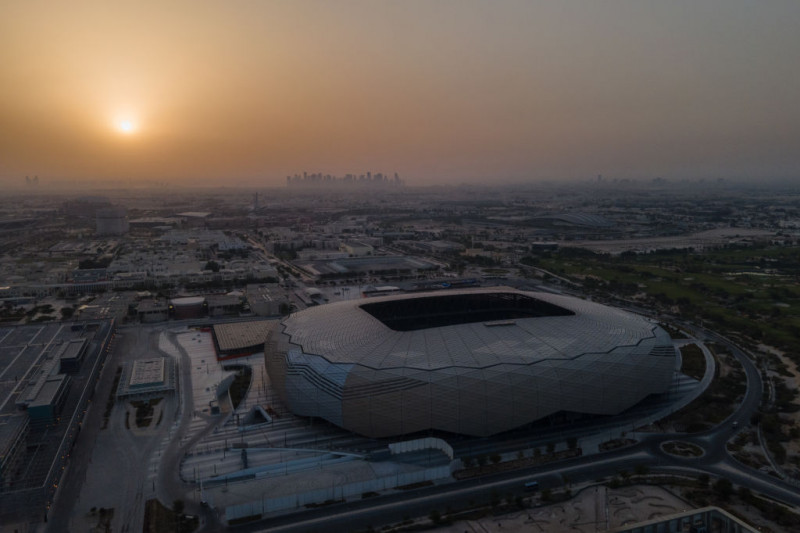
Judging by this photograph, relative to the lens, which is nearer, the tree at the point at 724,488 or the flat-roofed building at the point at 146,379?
the tree at the point at 724,488

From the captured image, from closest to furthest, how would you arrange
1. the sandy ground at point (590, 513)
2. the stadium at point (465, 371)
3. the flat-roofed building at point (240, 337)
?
1. the sandy ground at point (590, 513)
2. the stadium at point (465, 371)
3. the flat-roofed building at point (240, 337)

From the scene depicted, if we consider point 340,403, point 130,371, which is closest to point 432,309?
point 340,403

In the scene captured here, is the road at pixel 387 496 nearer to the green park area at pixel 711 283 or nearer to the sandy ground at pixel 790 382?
the sandy ground at pixel 790 382

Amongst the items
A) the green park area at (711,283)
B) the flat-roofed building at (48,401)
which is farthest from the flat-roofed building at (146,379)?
the green park area at (711,283)

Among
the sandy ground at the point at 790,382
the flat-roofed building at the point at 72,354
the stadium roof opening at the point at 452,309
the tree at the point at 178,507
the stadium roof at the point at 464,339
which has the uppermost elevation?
the stadium roof at the point at 464,339

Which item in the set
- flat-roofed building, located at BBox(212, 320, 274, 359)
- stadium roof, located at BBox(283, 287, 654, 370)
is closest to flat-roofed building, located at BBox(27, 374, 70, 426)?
flat-roofed building, located at BBox(212, 320, 274, 359)

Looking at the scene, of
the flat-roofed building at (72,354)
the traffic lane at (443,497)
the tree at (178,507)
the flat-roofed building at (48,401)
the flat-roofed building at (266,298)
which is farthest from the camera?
the flat-roofed building at (266,298)

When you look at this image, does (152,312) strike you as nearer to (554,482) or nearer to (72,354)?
(72,354)

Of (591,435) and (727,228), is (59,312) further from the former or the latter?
(727,228)
